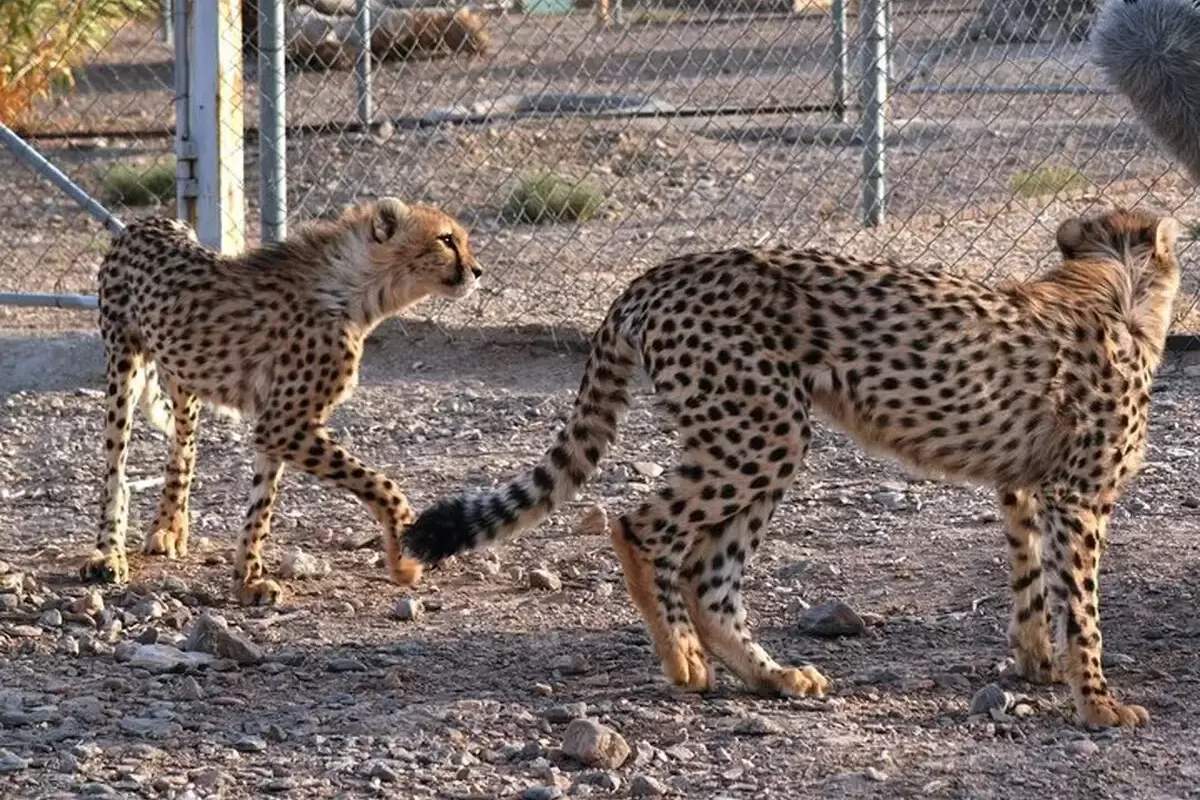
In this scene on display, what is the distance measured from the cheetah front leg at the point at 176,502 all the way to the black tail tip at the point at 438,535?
5.32 ft

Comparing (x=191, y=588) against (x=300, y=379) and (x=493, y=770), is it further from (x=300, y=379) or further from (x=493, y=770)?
(x=493, y=770)

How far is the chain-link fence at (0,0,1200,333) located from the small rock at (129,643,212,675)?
11.4 ft

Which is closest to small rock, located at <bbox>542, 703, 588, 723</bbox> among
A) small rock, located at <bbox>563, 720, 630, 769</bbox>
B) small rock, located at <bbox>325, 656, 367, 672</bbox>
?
small rock, located at <bbox>563, 720, 630, 769</bbox>

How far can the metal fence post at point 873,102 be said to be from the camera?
8.76m

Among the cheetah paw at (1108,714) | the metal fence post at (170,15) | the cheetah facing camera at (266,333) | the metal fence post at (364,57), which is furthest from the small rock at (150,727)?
the metal fence post at (364,57)

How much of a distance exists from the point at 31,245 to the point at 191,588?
19.0ft

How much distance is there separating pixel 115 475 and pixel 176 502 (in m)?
0.19

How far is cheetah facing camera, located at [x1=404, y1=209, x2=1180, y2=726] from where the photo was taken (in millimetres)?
4656

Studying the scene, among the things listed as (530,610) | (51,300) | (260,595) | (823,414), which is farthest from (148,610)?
(51,300)

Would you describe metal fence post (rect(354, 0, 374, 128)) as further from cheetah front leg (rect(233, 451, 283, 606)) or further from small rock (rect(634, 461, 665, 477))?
cheetah front leg (rect(233, 451, 283, 606))

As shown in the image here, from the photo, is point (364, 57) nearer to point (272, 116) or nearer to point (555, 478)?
point (272, 116)

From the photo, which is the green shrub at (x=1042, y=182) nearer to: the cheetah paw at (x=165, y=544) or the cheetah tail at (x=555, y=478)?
the cheetah paw at (x=165, y=544)

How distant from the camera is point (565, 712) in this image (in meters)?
4.52

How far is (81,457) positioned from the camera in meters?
7.32
